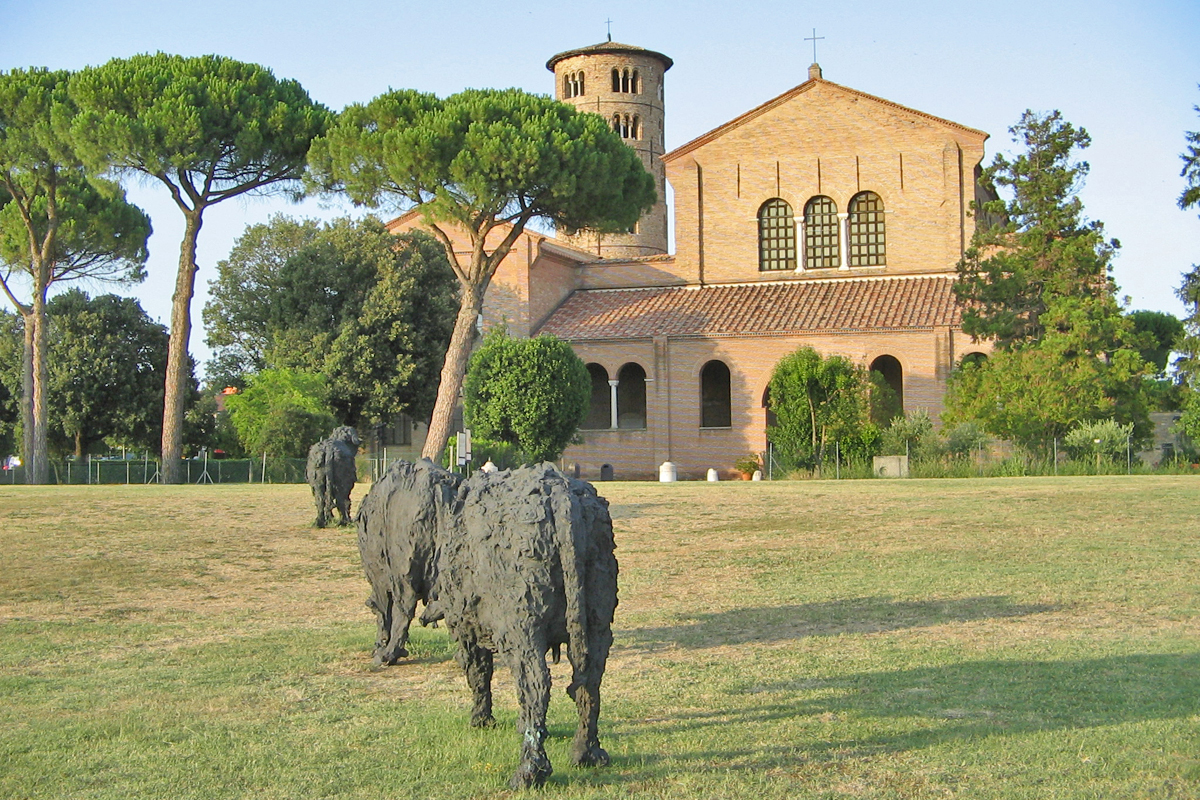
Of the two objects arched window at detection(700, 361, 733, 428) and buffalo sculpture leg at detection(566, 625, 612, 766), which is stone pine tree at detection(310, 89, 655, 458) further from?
buffalo sculpture leg at detection(566, 625, 612, 766)

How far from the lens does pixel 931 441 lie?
30109mm

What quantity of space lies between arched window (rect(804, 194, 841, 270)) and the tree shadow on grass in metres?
30.8

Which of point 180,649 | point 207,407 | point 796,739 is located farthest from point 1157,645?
point 207,407

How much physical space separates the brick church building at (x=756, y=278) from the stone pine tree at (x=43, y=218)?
40.9 feet

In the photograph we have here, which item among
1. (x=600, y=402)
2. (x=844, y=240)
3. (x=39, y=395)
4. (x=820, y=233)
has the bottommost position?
(x=600, y=402)

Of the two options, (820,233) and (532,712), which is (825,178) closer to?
(820,233)

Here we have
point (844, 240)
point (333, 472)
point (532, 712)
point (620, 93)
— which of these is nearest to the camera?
point (532, 712)

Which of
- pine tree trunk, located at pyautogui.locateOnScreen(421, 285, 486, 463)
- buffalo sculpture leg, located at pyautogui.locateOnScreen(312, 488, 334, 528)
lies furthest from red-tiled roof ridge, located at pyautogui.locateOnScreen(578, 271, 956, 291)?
buffalo sculpture leg, located at pyautogui.locateOnScreen(312, 488, 334, 528)

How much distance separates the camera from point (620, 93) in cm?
5462

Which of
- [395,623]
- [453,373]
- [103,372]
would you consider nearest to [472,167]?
[453,373]

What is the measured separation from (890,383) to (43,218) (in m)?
26.1

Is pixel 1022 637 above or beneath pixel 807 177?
beneath

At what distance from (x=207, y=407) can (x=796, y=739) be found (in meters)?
40.2

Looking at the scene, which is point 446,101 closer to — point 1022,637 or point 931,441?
point 931,441
